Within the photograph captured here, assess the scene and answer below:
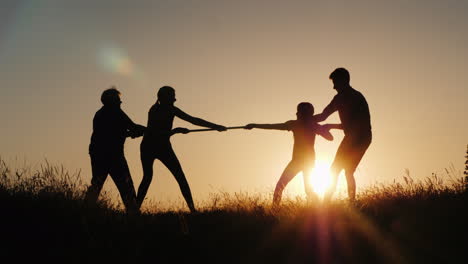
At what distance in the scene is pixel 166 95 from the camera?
10461mm

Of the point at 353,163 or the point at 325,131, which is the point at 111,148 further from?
the point at 353,163

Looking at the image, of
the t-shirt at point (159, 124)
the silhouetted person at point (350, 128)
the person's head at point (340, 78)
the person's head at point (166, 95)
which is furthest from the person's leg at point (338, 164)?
the person's head at point (166, 95)

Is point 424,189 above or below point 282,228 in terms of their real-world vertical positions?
above

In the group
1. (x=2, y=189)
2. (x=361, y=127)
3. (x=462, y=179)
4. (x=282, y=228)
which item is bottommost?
(x=282, y=228)

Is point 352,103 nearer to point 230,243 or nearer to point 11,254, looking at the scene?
point 230,243

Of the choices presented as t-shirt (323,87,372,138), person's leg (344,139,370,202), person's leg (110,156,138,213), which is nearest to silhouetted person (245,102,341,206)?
t-shirt (323,87,372,138)

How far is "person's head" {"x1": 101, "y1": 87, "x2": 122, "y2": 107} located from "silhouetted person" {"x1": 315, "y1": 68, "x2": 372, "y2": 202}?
3.85 metres

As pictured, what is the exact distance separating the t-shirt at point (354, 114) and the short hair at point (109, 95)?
3.99 metres

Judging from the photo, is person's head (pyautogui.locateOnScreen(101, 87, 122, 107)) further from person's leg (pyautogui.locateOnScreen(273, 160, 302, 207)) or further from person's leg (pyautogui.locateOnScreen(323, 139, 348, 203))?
person's leg (pyautogui.locateOnScreen(323, 139, 348, 203))

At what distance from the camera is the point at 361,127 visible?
9.20 metres

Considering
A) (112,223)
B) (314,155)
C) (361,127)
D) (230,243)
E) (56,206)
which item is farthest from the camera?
(314,155)

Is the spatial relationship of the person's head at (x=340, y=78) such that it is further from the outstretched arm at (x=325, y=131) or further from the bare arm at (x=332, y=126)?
the outstretched arm at (x=325, y=131)

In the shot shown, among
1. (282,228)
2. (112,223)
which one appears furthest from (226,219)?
(112,223)

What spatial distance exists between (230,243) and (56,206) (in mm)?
3019
